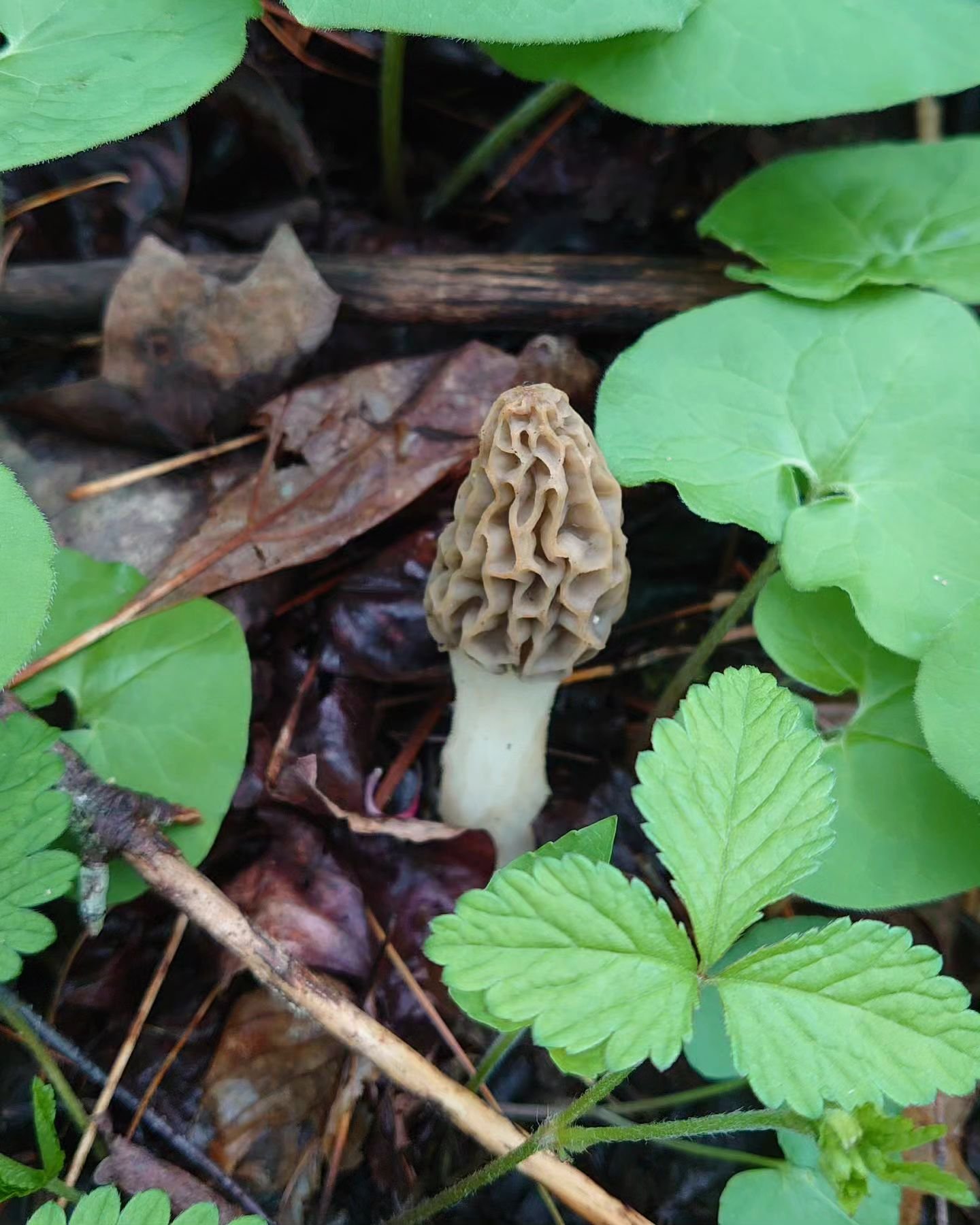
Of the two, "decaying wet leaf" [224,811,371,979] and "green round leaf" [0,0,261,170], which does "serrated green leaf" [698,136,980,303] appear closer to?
"green round leaf" [0,0,261,170]

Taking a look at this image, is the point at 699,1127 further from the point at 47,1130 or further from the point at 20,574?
the point at 20,574

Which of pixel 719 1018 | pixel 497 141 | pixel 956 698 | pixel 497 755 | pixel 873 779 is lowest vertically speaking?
pixel 719 1018

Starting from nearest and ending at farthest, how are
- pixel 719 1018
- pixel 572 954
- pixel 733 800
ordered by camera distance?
pixel 572 954, pixel 733 800, pixel 719 1018

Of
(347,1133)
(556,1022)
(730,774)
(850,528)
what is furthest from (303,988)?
(850,528)

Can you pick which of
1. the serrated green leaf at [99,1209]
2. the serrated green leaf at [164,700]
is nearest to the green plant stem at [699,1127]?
the serrated green leaf at [99,1209]

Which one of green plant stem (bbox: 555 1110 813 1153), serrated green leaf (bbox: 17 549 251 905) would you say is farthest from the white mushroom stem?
green plant stem (bbox: 555 1110 813 1153)

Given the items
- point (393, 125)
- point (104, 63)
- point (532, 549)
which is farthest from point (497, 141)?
point (532, 549)
